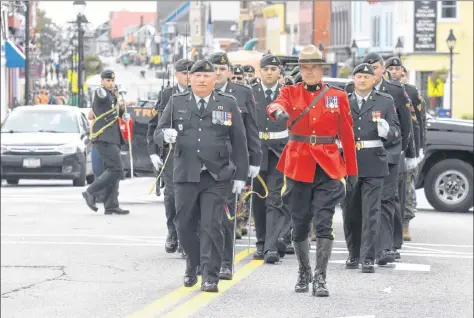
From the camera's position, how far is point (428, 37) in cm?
7475

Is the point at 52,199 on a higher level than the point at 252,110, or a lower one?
lower

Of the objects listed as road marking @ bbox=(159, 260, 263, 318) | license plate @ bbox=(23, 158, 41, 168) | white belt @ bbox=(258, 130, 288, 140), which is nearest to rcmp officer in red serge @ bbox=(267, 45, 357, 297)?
road marking @ bbox=(159, 260, 263, 318)

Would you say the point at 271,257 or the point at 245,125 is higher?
the point at 245,125

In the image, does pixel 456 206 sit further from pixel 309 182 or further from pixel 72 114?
pixel 309 182

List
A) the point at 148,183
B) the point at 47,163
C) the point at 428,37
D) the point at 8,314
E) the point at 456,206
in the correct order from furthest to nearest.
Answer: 1. the point at 428,37
2. the point at 148,183
3. the point at 47,163
4. the point at 456,206
5. the point at 8,314

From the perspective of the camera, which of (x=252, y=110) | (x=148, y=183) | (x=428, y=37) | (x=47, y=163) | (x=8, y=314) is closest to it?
(x=8, y=314)

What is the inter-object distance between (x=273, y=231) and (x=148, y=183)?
15962 millimetres

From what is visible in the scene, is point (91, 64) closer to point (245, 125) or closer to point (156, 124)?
point (156, 124)

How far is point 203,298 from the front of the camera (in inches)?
456

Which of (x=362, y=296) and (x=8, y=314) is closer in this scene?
(x=8, y=314)

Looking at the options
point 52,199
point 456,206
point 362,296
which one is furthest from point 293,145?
point 52,199

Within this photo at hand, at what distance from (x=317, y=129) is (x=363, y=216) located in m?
2.24

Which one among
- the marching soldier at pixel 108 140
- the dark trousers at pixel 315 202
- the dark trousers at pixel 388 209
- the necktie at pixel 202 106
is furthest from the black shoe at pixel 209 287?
the marching soldier at pixel 108 140

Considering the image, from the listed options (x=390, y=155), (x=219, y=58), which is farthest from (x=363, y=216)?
(x=219, y=58)
